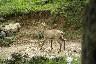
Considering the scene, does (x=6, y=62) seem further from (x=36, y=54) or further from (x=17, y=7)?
(x=17, y=7)

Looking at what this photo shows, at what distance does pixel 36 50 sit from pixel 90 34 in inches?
346

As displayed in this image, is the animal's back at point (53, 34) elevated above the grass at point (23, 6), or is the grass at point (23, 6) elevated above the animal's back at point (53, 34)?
the grass at point (23, 6)

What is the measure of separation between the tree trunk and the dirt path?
26.1 feet

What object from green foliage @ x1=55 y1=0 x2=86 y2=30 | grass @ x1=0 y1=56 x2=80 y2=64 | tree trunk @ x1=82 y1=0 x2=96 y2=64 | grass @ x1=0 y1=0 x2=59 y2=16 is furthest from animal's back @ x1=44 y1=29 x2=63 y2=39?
tree trunk @ x1=82 y1=0 x2=96 y2=64

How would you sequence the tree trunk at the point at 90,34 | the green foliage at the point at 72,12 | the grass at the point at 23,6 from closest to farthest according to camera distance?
1. the tree trunk at the point at 90,34
2. the green foliage at the point at 72,12
3. the grass at the point at 23,6

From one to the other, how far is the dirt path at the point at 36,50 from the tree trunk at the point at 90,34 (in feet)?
26.1

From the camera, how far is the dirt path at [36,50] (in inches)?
408

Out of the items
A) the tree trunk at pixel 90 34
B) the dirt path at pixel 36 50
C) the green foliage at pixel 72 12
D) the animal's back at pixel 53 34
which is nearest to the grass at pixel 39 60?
the dirt path at pixel 36 50

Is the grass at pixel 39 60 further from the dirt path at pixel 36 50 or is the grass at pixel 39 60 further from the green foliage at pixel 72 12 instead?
the green foliage at pixel 72 12

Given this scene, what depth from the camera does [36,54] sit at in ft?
33.7

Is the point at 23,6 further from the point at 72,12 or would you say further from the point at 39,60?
the point at 39,60

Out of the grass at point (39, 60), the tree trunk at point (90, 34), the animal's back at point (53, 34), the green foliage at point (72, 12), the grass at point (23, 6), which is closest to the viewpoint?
the tree trunk at point (90, 34)

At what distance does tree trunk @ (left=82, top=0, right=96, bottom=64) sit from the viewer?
6.62 feet

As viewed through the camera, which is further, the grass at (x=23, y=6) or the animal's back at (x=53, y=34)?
the grass at (x=23, y=6)
